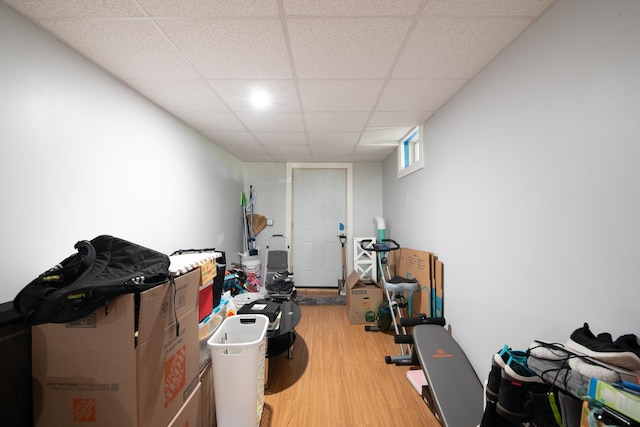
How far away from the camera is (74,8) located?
107 centimetres

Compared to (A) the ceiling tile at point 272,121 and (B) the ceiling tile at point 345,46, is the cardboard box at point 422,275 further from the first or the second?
(A) the ceiling tile at point 272,121

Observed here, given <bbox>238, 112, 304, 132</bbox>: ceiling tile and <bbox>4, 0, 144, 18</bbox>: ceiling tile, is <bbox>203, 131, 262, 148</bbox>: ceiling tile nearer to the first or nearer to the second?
<bbox>238, 112, 304, 132</bbox>: ceiling tile

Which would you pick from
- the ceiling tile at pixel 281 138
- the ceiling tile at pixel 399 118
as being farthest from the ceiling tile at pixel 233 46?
the ceiling tile at pixel 281 138

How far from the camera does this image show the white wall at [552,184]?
82 centimetres

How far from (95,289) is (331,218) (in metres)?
3.67

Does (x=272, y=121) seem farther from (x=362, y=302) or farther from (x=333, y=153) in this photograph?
(x=362, y=302)

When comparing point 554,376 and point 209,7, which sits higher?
point 209,7

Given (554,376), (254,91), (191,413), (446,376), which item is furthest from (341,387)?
(254,91)

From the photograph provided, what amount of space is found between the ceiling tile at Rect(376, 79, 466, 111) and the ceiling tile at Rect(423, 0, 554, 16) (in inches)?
22.6

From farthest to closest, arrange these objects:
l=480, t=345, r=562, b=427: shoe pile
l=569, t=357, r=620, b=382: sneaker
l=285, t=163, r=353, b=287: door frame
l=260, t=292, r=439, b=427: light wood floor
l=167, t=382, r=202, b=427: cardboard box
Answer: l=285, t=163, r=353, b=287: door frame
l=260, t=292, r=439, b=427: light wood floor
l=167, t=382, r=202, b=427: cardboard box
l=480, t=345, r=562, b=427: shoe pile
l=569, t=357, r=620, b=382: sneaker

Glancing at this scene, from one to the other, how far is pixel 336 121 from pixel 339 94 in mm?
565

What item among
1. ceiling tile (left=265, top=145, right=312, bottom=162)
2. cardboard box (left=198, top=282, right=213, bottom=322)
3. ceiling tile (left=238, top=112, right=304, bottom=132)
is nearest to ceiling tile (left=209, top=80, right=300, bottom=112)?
ceiling tile (left=238, top=112, right=304, bottom=132)

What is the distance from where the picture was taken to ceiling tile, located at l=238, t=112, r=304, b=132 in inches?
89.0

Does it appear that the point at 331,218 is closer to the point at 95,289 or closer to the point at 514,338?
the point at 514,338
